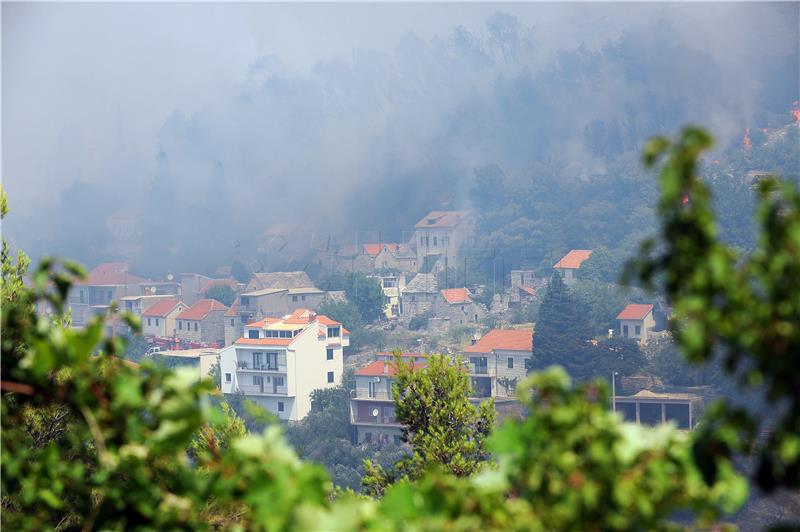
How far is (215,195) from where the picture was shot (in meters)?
73.6

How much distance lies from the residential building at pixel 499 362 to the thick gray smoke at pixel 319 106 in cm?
2404

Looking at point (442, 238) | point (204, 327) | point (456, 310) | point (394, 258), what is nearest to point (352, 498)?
point (456, 310)

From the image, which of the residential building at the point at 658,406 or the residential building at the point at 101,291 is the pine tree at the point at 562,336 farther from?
the residential building at the point at 101,291

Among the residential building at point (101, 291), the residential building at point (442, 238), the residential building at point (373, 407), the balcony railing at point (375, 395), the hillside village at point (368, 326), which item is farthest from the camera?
the residential building at point (442, 238)

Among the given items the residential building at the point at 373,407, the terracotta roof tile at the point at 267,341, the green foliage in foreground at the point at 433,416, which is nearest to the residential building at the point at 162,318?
the terracotta roof tile at the point at 267,341

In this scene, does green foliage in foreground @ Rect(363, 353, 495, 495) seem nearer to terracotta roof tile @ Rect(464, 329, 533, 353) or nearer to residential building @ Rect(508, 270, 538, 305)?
terracotta roof tile @ Rect(464, 329, 533, 353)

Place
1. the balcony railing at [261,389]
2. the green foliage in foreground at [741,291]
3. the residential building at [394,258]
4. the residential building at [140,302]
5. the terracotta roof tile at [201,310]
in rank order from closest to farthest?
1. the green foliage in foreground at [741,291]
2. the balcony railing at [261,389]
3. the terracotta roof tile at [201,310]
4. the residential building at [140,302]
5. the residential building at [394,258]

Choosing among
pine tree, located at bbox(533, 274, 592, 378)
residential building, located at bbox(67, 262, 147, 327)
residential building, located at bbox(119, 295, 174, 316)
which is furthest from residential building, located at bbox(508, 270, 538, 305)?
residential building, located at bbox(67, 262, 147, 327)

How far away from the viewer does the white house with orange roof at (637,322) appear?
41.4m

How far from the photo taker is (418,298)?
51.7 meters

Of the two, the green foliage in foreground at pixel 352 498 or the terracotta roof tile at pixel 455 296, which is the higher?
the terracotta roof tile at pixel 455 296

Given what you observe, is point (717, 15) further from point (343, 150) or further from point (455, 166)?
point (343, 150)

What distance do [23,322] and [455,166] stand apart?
70.2 meters

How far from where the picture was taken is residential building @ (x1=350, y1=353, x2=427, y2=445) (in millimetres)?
36500
